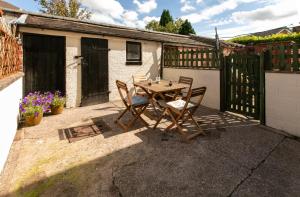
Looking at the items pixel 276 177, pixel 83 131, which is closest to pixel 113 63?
pixel 83 131

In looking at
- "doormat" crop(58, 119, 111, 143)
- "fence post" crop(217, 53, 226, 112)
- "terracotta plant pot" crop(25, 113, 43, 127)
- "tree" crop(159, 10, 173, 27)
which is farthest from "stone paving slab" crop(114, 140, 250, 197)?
"tree" crop(159, 10, 173, 27)

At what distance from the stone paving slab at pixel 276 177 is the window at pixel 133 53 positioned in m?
6.28

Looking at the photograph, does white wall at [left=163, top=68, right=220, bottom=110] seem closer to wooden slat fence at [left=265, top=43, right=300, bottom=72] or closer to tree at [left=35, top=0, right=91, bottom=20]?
wooden slat fence at [left=265, top=43, right=300, bottom=72]

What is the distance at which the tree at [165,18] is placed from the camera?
35.9 metres

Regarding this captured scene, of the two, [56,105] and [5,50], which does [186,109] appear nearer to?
[5,50]

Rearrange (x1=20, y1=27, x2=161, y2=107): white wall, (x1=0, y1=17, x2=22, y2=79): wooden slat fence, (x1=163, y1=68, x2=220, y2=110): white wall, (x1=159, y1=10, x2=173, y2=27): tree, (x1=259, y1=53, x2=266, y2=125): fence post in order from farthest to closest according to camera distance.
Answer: (x1=159, y1=10, x2=173, y2=27): tree
(x1=20, y1=27, x2=161, y2=107): white wall
(x1=163, y1=68, x2=220, y2=110): white wall
(x1=259, y1=53, x2=266, y2=125): fence post
(x1=0, y1=17, x2=22, y2=79): wooden slat fence

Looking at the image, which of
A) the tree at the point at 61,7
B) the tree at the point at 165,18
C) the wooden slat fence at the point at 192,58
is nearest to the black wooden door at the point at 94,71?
the wooden slat fence at the point at 192,58

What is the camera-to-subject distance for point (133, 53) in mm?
8328

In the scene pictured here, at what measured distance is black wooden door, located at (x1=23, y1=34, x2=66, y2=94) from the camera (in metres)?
5.88

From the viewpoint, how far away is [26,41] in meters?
5.81

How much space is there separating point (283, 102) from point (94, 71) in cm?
606

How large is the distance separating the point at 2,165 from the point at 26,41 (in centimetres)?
440

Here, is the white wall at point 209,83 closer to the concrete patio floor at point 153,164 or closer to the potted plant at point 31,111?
the concrete patio floor at point 153,164

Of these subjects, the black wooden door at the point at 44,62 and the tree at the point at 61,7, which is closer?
the black wooden door at the point at 44,62
